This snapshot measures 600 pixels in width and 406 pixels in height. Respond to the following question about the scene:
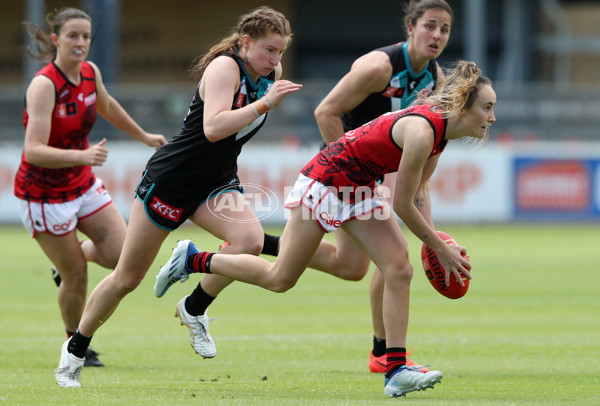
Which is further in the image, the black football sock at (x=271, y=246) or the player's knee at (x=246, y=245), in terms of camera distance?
the black football sock at (x=271, y=246)

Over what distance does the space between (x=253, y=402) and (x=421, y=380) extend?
3.19 ft

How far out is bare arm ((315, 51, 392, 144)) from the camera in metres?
7.27

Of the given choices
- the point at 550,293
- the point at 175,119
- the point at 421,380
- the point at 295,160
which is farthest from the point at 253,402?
the point at 175,119

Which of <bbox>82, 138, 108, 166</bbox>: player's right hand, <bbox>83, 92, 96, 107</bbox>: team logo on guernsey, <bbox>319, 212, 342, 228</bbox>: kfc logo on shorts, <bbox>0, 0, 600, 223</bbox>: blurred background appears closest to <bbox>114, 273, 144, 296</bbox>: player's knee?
<bbox>82, 138, 108, 166</bbox>: player's right hand

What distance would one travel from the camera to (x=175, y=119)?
2422cm

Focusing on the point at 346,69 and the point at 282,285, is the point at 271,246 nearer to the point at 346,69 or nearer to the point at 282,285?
the point at 282,285

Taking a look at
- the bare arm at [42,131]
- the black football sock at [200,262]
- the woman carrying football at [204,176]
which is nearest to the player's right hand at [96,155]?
the bare arm at [42,131]

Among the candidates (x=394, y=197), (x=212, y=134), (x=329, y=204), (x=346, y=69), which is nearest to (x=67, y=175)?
(x=212, y=134)

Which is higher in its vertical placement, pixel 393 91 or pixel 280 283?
pixel 393 91

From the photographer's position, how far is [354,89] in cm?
731

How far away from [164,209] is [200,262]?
0.44m

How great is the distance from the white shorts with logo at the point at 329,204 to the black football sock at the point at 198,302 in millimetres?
1179

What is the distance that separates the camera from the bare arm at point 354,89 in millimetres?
7270

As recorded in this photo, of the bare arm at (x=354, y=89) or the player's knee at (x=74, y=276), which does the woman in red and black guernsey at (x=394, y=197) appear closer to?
the bare arm at (x=354, y=89)
